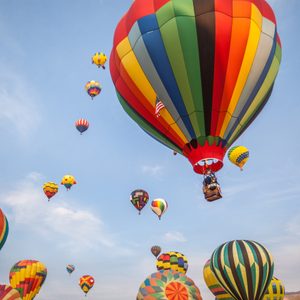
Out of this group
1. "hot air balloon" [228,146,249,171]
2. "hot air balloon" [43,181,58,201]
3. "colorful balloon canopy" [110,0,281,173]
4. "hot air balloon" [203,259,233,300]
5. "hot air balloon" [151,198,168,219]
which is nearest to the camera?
"colorful balloon canopy" [110,0,281,173]

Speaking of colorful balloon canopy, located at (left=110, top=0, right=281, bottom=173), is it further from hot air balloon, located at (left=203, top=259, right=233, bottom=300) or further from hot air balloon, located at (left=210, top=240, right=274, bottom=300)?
hot air balloon, located at (left=203, top=259, right=233, bottom=300)

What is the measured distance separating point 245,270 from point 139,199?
51.4 ft

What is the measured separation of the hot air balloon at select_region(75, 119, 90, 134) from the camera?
37.6 meters

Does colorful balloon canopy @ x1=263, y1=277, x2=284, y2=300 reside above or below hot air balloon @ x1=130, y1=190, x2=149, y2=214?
below

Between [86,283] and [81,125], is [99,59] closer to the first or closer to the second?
[81,125]

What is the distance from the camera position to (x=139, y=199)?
95.2ft

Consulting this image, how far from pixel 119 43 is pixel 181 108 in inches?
164

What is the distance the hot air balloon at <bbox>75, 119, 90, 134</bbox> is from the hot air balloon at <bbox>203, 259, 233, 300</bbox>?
75.8ft

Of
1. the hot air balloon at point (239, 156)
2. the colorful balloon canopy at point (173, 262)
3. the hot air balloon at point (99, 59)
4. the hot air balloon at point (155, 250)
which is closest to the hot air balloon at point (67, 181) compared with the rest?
the hot air balloon at point (155, 250)

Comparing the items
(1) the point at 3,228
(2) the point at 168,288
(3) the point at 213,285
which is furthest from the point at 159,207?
(2) the point at 168,288

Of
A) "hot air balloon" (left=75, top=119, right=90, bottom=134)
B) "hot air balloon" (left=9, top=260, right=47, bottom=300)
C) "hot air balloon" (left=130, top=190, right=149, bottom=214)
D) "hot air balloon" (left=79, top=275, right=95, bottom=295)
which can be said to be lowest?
"hot air balloon" (left=9, top=260, right=47, bottom=300)

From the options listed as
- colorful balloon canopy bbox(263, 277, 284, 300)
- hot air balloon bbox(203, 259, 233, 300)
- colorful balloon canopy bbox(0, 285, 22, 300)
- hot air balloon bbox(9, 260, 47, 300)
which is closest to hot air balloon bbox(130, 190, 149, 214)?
hot air balloon bbox(9, 260, 47, 300)

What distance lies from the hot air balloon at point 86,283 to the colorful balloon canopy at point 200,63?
Answer: 28.2m

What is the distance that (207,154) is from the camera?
12969mm
